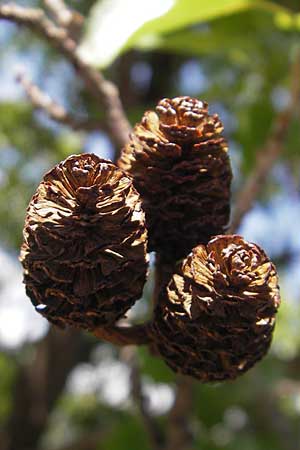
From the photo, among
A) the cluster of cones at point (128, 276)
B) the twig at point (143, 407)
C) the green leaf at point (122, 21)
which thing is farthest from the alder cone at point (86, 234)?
the twig at point (143, 407)

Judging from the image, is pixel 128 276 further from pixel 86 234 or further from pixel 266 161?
pixel 266 161

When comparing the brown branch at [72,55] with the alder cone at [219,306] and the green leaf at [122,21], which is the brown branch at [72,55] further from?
the alder cone at [219,306]

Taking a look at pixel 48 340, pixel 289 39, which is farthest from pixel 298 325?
pixel 289 39

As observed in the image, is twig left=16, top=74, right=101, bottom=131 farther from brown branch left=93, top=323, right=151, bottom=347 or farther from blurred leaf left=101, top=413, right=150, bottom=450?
blurred leaf left=101, top=413, right=150, bottom=450

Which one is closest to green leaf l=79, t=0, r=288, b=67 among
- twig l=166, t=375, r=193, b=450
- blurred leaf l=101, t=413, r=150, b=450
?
twig l=166, t=375, r=193, b=450

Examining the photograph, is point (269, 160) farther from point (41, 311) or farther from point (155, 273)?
point (41, 311)
